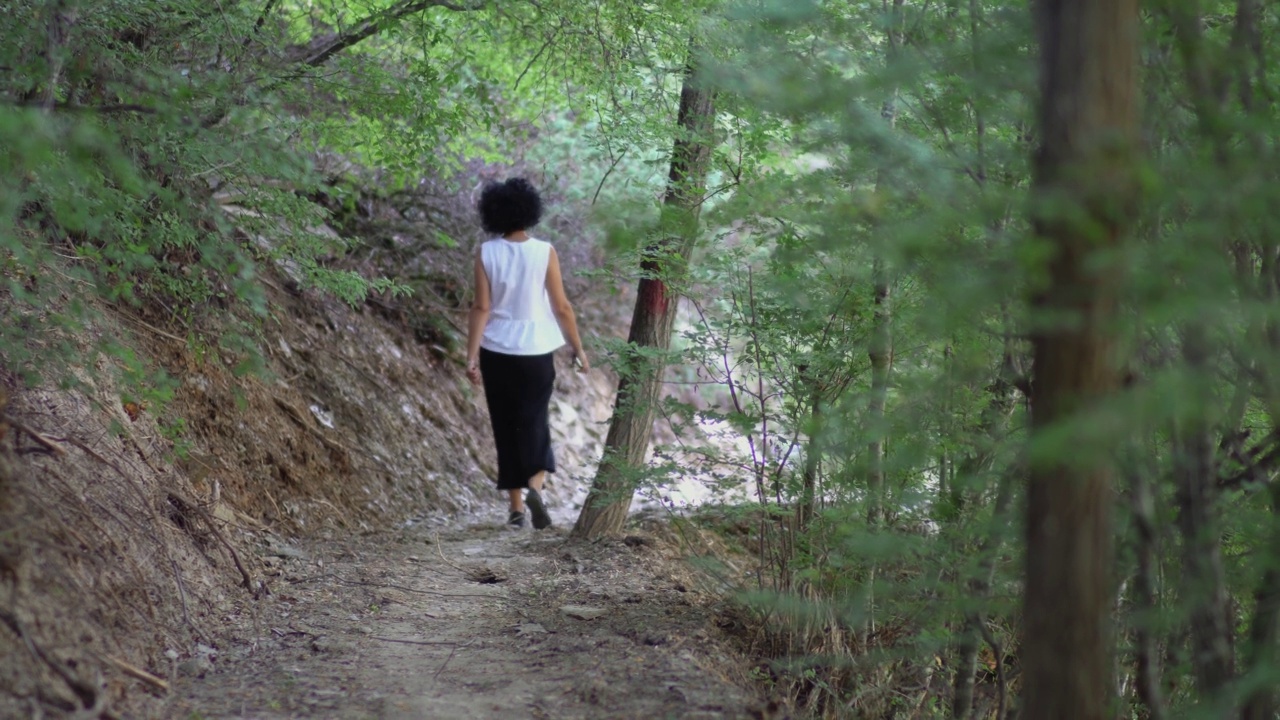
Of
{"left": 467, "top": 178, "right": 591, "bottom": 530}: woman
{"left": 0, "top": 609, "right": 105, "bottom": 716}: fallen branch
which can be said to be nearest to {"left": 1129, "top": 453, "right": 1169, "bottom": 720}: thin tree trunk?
{"left": 0, "top": 609, "right": 105, "bottom": 716}: fallen branch

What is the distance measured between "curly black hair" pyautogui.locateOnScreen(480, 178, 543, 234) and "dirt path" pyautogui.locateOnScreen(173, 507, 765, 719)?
214 centimetres

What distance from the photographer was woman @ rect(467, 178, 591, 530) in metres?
6.89

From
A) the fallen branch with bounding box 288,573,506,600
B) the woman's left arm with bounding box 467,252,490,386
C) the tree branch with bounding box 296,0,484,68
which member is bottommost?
the fallen branch with bounding box 288,573,506,600

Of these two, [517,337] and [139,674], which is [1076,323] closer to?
[139,674]

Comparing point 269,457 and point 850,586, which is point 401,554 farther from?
point 850,586

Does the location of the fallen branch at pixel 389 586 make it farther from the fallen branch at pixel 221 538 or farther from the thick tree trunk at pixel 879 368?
the thick tree trunk at pixel 879 368

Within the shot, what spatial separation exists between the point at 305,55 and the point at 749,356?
11.4 feet

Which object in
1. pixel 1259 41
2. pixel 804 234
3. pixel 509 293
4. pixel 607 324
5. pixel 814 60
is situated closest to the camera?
pixel 1259 41

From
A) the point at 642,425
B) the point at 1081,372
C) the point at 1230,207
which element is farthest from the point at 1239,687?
the point at 642,425

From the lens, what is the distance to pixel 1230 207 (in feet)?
7.29

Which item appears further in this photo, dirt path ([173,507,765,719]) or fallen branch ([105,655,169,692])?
dirt path ([173,507,765,719])

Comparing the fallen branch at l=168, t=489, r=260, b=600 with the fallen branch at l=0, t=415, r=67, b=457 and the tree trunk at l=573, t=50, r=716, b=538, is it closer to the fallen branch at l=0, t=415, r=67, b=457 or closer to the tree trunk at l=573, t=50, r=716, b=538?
the fallen branch at l=0, t=415, r=67, b=457

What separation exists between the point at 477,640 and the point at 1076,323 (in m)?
3.13

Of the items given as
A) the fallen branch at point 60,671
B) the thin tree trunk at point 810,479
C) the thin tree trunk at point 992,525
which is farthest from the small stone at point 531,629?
→ the fallen branch at point 60,671
